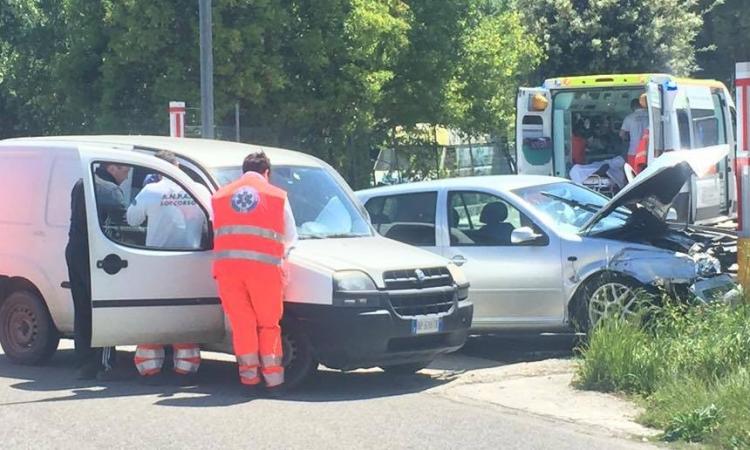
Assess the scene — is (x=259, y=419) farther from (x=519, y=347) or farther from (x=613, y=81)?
(x=613, y=81)

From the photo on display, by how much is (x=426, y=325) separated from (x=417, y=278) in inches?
14.5

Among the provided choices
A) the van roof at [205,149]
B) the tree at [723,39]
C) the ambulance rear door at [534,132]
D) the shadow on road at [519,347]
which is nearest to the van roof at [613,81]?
the ambulance rear door at [534,132]

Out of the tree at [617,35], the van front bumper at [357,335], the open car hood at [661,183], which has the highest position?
the tree at [617,35]

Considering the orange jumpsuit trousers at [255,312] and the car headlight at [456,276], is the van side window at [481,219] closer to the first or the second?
the car headlight at [456,276]

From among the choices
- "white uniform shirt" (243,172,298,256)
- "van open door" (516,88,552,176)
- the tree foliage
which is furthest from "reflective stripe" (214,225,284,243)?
the tree foliage

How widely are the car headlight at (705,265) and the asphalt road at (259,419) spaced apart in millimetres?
2489

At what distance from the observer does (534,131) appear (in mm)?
16703

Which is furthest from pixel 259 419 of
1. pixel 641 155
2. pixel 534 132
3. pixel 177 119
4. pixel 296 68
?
pixel 296 68

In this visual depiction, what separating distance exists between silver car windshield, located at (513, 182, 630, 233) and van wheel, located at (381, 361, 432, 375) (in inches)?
76.3

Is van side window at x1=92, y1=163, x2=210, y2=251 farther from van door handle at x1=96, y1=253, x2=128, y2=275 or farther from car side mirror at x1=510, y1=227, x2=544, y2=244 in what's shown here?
car side mirror at x1=510, y1=227, x2=544, y2=244

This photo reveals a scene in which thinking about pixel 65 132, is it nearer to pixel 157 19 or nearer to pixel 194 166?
pixel 157 19

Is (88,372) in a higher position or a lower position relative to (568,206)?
lower

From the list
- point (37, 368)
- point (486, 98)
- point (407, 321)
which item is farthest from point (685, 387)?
point (486, 98)

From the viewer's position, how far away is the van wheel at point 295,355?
859 centimetres
